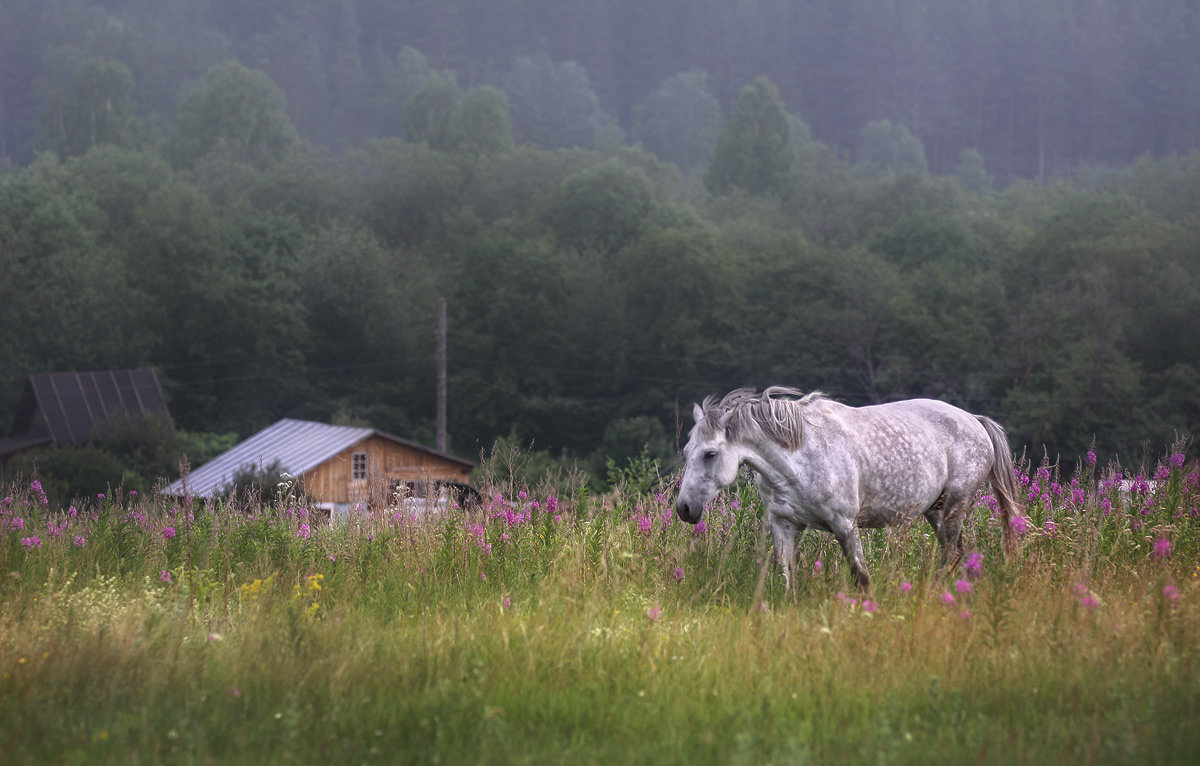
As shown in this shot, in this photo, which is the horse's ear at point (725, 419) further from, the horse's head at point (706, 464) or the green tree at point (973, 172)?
the green tree at point (973, 172)

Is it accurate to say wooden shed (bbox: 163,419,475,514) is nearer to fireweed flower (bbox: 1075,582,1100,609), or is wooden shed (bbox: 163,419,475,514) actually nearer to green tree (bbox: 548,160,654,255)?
green tree (bbox: 548,160,654,255)

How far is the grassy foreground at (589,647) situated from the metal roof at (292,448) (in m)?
31.1

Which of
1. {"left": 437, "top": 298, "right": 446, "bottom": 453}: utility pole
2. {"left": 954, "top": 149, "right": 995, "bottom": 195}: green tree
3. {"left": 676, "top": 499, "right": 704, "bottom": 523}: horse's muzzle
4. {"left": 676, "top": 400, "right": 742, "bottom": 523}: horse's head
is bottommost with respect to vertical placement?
{"left": 437, "top": 298, "right": 446, "bottom": 453}: utility pole

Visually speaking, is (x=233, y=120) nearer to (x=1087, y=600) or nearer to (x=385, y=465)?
(x=385, y=465)

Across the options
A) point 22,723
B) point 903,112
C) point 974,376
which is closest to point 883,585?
point 22,723

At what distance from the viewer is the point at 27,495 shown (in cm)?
838

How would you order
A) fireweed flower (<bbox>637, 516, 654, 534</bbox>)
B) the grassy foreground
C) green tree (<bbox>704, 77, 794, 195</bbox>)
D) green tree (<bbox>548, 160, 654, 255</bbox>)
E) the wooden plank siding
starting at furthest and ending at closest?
green tree (<bbox>704, 77, 794, 195</bbox>), green tree (<bbox>548, 160, 654, 255</bbox>), the wooden plank siding, fireweed flower (<bbox>637, 516, 654, 534</bbox>), the grassy foreground

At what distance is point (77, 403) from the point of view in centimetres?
5128

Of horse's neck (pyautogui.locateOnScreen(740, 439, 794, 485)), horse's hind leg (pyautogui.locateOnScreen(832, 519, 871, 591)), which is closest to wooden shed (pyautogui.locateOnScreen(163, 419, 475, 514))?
horse's neck (pyautogui.locateOnScreen(740, 439, 794, 485))

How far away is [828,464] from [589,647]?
1.82 meters

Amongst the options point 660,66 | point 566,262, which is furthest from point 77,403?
A: point 660,66

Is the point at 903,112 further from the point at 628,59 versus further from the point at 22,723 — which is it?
the point at 22,723

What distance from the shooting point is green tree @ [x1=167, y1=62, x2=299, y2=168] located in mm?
85000

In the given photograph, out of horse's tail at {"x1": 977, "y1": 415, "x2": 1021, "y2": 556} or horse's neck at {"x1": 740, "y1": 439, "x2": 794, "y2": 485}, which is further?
horse's tail at {"x1": 977, "y1": 415, "x2": 1021, "y2": 556}
